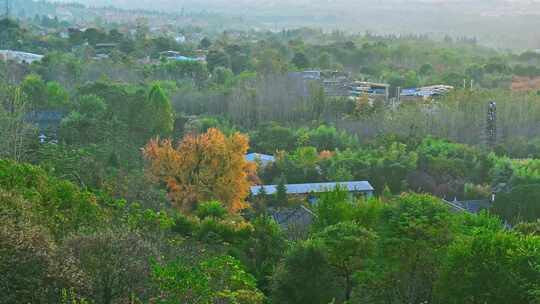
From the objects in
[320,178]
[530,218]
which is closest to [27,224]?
[530,218]

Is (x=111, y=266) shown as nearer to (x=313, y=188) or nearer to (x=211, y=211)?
(x=211, y=211)

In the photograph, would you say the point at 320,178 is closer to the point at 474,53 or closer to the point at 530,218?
the point at 530,218

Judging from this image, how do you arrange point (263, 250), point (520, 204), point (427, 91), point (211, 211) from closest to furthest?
point (263, 250) → point (211, 211) → point (520, 204) → point (427, 91)

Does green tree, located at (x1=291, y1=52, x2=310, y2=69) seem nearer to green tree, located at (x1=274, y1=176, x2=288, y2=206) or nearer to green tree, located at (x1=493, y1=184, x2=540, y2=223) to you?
green tree, located at (x1=274, y1=176, x2=288, y2=206)

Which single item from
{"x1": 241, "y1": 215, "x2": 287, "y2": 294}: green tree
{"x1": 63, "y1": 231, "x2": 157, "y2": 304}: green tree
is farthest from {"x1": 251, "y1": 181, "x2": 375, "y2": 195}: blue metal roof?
{"x1": 63, "y1": 231, "x2": 157, "y2": 304}: green tree

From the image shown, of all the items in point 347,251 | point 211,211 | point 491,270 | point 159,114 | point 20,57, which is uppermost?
point 20,57

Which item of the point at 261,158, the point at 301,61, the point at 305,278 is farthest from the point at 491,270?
the point at 301,61
